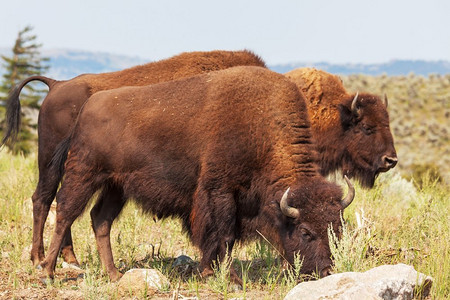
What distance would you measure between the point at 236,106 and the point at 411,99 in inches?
1421

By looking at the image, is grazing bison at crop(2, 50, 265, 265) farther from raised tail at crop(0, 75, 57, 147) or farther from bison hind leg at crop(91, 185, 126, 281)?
bison hind leg at crop(91, 185, 126, 281)

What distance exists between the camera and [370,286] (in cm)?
404

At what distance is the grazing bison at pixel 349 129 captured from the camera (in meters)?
8.31

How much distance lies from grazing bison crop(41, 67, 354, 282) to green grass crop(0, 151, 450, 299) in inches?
14.5

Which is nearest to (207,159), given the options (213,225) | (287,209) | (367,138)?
(213,225)

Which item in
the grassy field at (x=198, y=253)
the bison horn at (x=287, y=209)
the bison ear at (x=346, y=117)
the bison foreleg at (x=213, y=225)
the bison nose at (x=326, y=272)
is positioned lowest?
the grassy field at (x=198, y=253)

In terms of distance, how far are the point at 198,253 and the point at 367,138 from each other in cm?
303

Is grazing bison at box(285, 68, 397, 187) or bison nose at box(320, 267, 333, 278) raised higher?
grazing bison at box(285, 68, 397, 187)

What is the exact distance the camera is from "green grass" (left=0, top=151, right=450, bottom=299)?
5.09 m

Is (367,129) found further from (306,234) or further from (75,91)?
(75,91)

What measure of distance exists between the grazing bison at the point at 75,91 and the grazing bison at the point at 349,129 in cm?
134

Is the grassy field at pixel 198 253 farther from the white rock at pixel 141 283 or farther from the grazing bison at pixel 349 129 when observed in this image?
the grazing bison at pixel 349 129

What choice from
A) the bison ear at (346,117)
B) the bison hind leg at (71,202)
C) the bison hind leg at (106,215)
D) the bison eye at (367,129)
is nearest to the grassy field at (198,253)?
the bison hind leg at (106,215)

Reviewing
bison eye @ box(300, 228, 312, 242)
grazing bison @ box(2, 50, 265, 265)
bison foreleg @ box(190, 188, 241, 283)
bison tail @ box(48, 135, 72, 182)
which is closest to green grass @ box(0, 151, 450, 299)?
bison foreleg @ box(190, 188, 241, 283)
